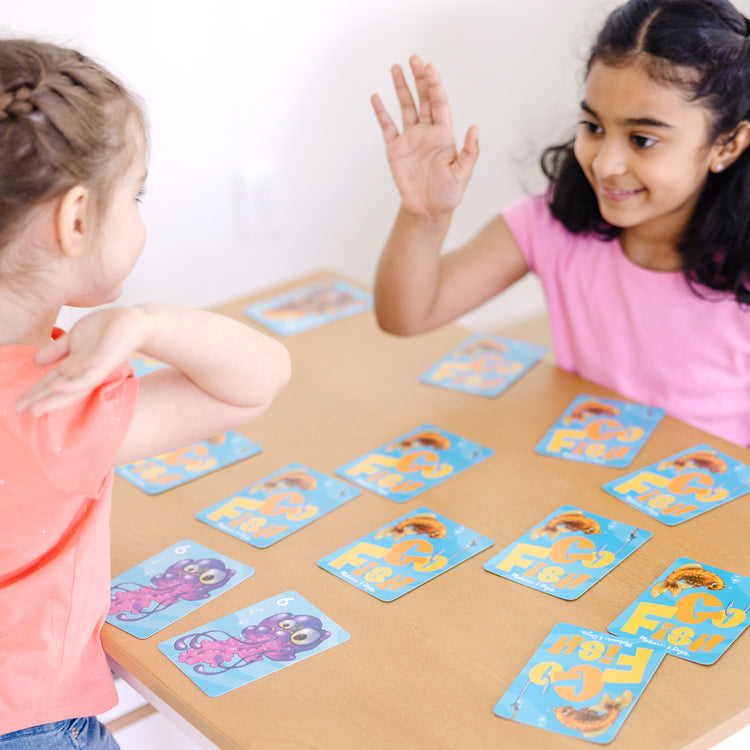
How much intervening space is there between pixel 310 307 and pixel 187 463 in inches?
18.2

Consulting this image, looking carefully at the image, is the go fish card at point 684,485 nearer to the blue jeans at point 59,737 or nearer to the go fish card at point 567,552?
→ the go fish card at point 567,552

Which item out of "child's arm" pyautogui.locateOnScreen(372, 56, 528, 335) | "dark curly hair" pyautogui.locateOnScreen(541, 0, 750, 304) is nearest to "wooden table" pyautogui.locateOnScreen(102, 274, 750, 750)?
"child's arm" pyautogui.locateOnScreen(372, 56, 528, 335)

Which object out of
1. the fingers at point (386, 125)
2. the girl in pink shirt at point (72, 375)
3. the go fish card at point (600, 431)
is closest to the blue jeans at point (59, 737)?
the girl in pink shirt at point (72, 375)

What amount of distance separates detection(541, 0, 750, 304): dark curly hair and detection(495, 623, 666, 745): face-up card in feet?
2.05

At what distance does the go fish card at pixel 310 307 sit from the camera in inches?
57.4

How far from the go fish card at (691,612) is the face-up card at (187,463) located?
50 centimetres

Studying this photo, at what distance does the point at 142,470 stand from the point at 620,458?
561 mm

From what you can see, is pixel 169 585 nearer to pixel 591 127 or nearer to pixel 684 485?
pixel 684 485

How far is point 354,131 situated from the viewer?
1819 millimetres

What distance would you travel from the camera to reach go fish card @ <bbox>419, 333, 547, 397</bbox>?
1.26 metres

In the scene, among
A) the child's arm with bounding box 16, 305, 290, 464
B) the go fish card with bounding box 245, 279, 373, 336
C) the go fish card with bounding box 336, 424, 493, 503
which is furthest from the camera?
the go fish card with bounding box 245, 279, 373, 336

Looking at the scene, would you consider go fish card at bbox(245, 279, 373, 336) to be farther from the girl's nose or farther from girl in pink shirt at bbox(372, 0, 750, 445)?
the girl's nose

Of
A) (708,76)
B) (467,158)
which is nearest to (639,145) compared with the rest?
(708,76)

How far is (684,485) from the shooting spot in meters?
1.03
